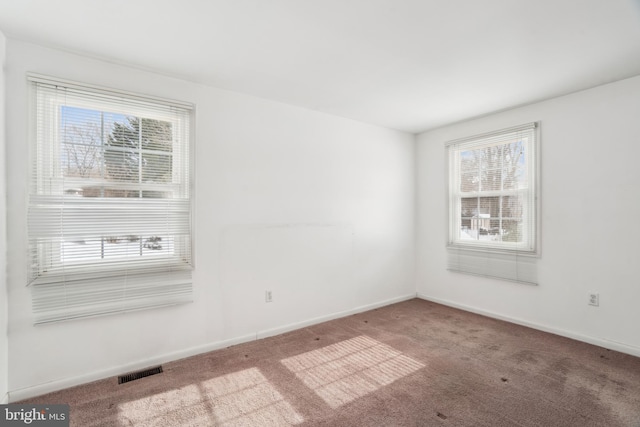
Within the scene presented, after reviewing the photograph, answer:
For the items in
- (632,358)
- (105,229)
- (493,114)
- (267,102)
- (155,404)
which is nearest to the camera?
(155,404)

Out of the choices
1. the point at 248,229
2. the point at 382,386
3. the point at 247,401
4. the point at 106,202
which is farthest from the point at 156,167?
the point at 382,386

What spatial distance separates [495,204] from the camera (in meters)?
3.77

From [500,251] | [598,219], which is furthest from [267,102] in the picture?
[598,219]

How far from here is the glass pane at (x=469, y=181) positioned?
397cm

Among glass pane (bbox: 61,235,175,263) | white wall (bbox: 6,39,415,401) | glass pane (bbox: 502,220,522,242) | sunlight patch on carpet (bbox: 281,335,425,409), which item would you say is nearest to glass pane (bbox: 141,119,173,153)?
white wall (bbox: 6,39,415,401)

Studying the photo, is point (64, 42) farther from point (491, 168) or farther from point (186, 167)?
point (491, 168)

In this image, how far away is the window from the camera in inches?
86.4

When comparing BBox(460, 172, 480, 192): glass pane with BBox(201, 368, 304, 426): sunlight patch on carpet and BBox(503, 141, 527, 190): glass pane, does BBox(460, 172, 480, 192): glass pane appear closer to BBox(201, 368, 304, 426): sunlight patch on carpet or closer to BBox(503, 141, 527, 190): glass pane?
BBox(503, 141, 527, 190): glass pane

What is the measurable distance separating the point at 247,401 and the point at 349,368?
860 millimetres

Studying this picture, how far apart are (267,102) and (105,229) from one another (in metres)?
1.87

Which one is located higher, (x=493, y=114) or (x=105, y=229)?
(x=493, y=114)

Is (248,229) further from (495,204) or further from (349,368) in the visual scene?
(495,204)

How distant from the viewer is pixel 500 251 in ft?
12.1

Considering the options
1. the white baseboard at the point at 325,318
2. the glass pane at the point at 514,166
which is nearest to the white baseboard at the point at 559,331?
the white baseboard at the point at 325,318
